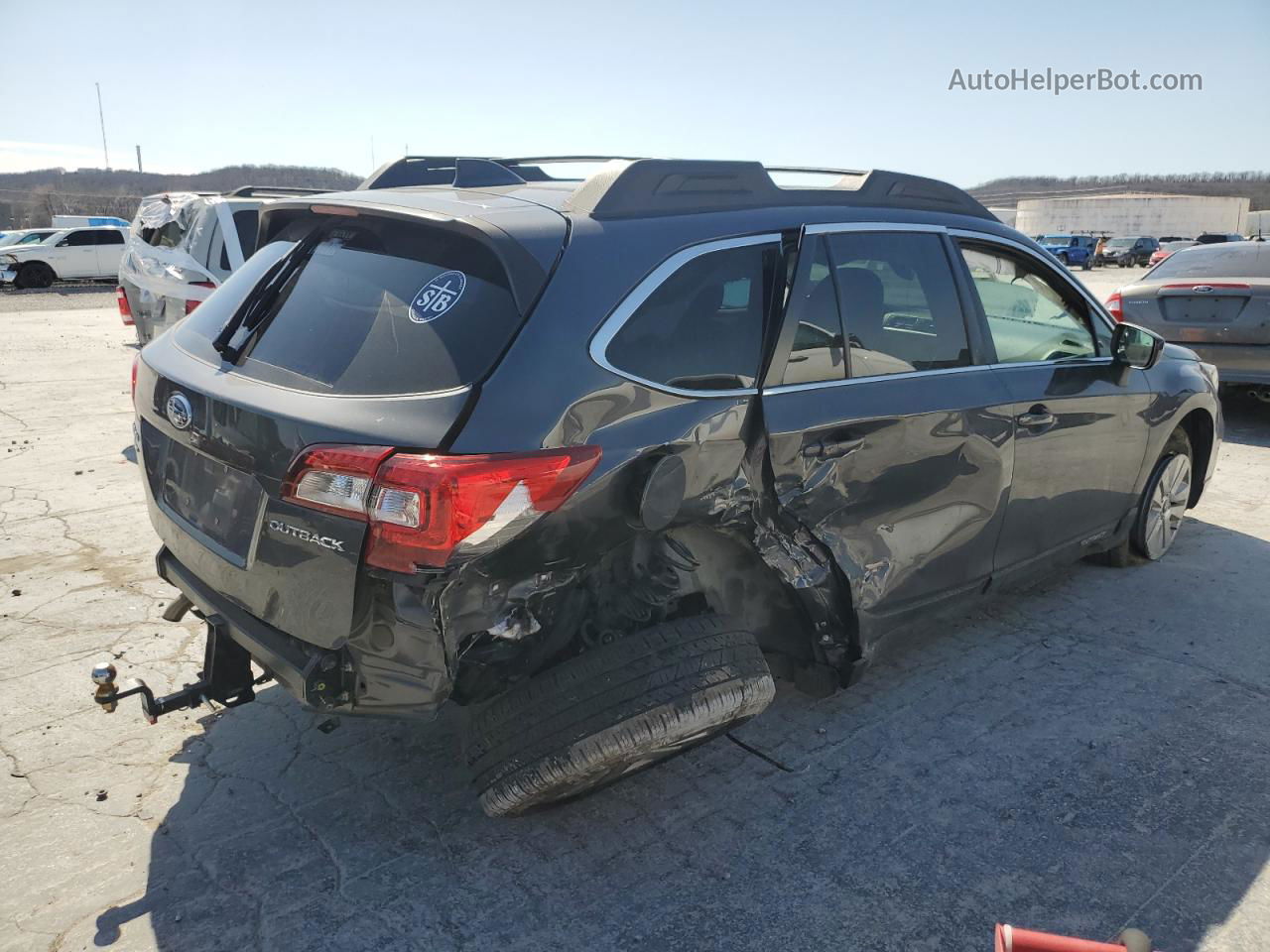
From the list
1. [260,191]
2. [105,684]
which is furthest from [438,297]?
[260,191]

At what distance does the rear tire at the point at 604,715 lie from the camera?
253cm

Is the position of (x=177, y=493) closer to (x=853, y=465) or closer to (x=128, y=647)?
(x=128, y=647)

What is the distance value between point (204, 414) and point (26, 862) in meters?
1.38

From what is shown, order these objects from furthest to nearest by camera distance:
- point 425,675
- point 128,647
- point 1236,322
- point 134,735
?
1. point 1236,322
2. point 128,647
3. point 134,735
4. point 425,675

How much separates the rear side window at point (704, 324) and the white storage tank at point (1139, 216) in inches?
3575

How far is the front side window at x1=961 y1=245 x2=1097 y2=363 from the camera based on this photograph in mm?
3762

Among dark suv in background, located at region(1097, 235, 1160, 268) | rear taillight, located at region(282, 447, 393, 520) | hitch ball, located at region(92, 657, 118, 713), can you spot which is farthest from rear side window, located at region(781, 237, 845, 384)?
dark suv in background, located at region(1097, 235, 1160, 268)

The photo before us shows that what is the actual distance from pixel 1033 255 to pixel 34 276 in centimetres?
3075

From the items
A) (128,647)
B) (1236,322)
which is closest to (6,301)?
(128,647)

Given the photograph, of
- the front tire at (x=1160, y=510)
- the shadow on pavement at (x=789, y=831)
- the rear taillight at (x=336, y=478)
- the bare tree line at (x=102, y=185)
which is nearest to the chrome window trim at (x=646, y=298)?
the rear taillight at (x=336, y=478)

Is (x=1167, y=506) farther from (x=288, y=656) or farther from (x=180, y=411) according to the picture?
(x=180, y=411)

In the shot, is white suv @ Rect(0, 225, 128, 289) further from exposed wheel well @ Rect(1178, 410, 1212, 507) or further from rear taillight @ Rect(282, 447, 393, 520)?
rear taillight @ Rect(282, 447, 393, 520)

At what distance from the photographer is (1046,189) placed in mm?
166250

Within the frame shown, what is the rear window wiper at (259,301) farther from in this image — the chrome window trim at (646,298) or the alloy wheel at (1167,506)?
the alloy wheel at (1167,506)
